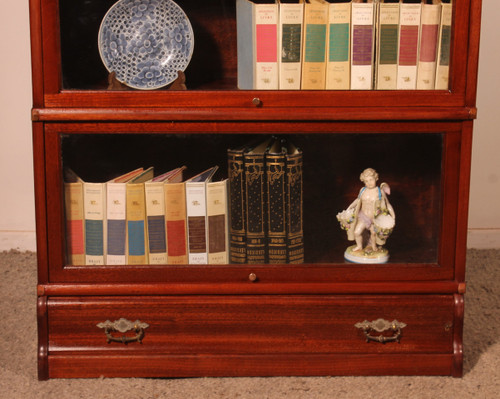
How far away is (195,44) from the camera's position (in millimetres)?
1653

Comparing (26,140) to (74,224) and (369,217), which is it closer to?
(74,224)

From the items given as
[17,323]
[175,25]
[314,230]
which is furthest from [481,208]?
[17,323]

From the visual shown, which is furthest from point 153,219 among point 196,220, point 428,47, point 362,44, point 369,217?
point 428,47

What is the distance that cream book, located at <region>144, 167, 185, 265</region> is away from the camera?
162 centimetres

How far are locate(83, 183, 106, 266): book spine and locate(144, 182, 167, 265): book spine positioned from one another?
11cm

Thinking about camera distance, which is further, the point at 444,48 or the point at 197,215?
the point at 197,215

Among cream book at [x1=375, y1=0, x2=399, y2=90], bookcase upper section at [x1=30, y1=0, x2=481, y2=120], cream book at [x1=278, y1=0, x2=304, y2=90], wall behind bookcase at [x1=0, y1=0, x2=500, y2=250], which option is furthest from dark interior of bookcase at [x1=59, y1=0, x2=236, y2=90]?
wall behind bookcase at [x1=0, y1=0, x2=500, y2=250]

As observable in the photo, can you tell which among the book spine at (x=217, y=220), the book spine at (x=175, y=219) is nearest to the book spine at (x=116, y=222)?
the book spine at (x=175, y=219)

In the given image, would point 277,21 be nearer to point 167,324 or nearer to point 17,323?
point 167,324

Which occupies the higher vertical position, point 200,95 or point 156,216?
point 200,95

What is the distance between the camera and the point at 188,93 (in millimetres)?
1521

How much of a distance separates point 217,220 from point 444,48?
2.24ft

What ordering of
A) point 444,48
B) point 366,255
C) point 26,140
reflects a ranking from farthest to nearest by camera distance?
point 26,140 < point 366,255 < point 444,48

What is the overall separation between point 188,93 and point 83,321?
604 millimetres
